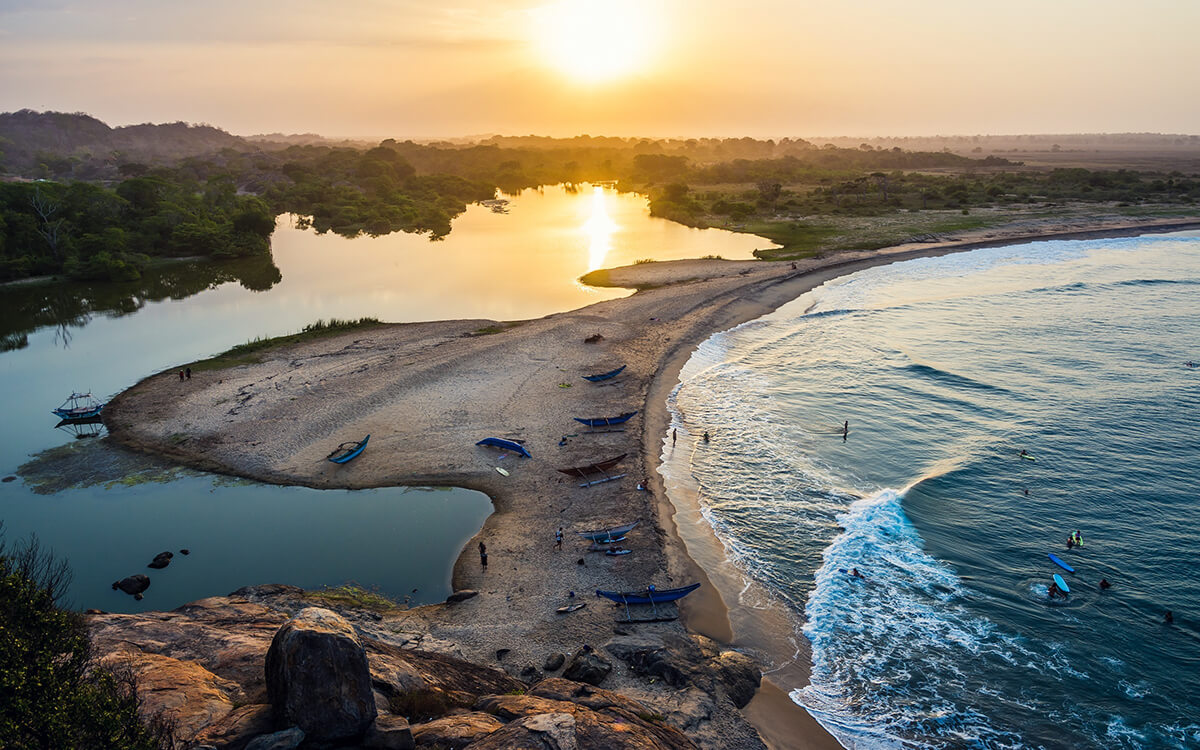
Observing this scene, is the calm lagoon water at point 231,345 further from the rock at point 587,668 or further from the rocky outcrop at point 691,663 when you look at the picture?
the rocky outcrop at point 691,663

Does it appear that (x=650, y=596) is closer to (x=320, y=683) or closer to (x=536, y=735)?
(x=536, y=735)

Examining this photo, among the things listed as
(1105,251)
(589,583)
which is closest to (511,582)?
(589,583)

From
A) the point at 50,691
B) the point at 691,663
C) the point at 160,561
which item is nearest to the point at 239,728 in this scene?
the point at 50,691

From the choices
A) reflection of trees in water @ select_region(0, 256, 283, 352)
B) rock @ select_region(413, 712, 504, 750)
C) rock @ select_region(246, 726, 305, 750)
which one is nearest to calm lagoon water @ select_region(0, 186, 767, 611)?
reflection of trees in water @ select_region(0, 256, 283, 352)

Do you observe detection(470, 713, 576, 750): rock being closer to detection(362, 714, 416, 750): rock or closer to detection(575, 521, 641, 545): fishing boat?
detection(362, 714, 416, 750): rock

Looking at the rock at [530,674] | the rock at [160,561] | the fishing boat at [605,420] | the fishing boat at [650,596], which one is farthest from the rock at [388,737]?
the fishing boat at [605,420]
